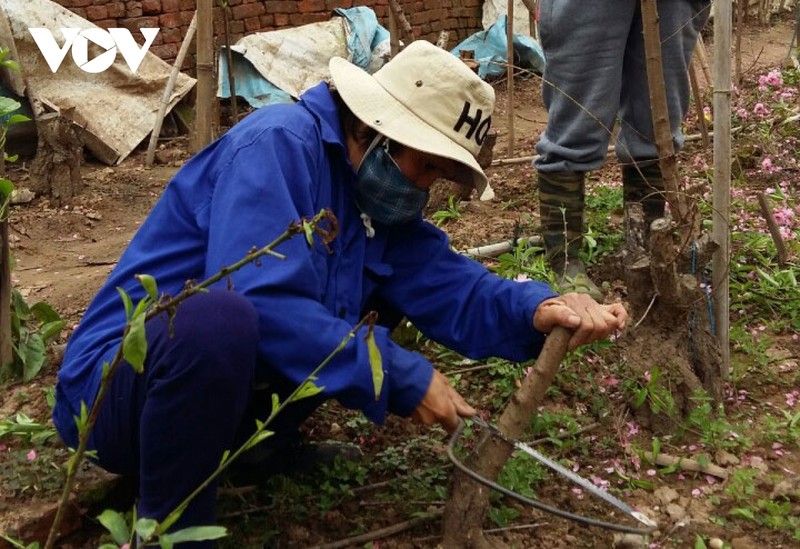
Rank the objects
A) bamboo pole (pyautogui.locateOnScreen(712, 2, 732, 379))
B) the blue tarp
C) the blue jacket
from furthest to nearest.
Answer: the blue tarp < bamboo pole (pyautogui.locateOnScreen(712, 2, 732, 379)) < the blue jacket

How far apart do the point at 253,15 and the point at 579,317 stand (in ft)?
21.2

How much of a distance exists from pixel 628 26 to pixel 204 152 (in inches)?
68.3

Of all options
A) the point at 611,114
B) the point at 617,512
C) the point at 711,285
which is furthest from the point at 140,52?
the point at 617,512

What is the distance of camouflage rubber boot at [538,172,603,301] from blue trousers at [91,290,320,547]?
5.91ft

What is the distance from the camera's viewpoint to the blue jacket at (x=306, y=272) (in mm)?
1754

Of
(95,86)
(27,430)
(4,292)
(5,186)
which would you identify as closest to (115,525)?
(27,430)

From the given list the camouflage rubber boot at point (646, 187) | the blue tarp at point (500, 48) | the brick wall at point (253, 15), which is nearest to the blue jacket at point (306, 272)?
the camouflage rubber boot at point (646, 187)

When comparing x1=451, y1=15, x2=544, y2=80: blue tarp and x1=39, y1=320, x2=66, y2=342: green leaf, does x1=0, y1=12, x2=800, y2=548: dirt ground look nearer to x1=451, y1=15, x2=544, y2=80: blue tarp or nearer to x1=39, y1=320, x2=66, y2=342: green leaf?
x1=39, y1=320, x2=66, y2=342: green leaf

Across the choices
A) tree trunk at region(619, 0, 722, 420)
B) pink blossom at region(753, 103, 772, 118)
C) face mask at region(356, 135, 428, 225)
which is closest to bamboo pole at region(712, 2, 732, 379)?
tree trunk at region(619, 0, 722, 420)

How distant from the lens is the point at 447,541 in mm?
2049

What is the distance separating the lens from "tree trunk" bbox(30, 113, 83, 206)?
17.4 feet

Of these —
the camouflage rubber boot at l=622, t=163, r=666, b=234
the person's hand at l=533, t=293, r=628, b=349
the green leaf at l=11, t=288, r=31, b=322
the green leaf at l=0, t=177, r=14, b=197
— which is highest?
the green leaf at l=0, t=177, r=14, b=197

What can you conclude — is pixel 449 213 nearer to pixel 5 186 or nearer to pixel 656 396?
pixel 656 396

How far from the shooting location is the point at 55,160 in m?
5.35
